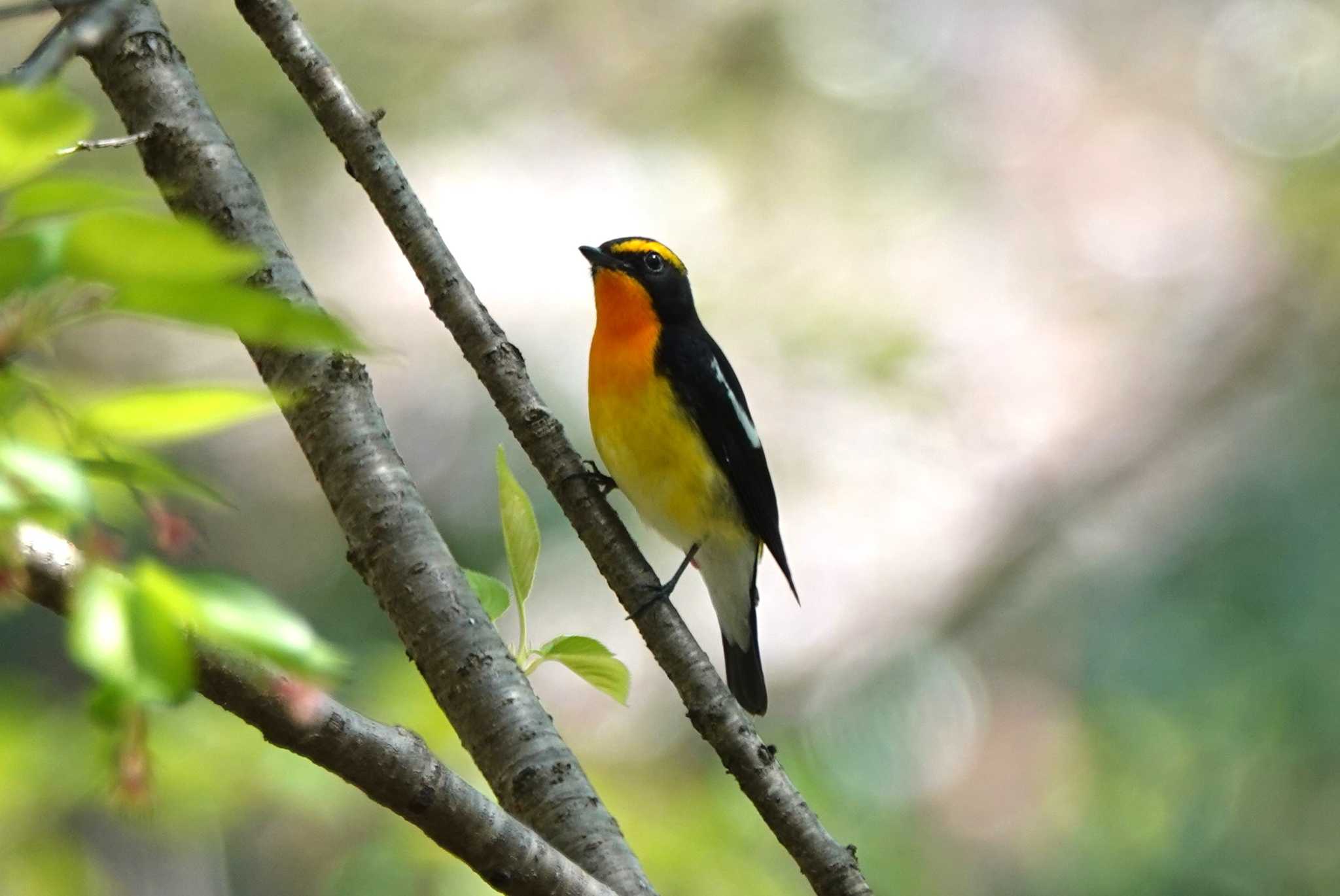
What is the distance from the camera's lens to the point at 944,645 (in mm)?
9633

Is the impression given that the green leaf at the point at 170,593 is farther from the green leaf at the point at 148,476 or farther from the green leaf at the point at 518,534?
the green leaf at the point at 518,534

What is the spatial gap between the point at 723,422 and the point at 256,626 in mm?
4042

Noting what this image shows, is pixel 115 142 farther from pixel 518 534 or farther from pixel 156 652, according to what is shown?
pixel 156 652

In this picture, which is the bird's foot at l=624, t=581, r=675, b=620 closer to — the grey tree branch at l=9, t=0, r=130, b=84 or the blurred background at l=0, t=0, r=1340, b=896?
the grey tree branch at l=9, t=0, r=130, b=84

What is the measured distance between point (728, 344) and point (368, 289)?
99.6 inches

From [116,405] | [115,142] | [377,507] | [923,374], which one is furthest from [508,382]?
[923,374]

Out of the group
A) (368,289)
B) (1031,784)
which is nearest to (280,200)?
(368,289)

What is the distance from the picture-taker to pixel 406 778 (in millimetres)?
1606

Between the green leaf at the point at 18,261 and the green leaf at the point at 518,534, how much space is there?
1473mm

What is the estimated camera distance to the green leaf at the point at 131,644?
887 mm

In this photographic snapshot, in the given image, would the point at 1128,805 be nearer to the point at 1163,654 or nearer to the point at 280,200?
the point at 1163,654

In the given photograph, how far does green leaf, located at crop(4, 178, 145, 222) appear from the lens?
35.8 inches

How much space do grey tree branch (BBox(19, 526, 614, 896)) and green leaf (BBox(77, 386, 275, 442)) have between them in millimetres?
433

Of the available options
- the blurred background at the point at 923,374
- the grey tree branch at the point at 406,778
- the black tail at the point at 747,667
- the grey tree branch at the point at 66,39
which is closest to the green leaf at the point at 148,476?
the grey tree branch at the point at 406,778
